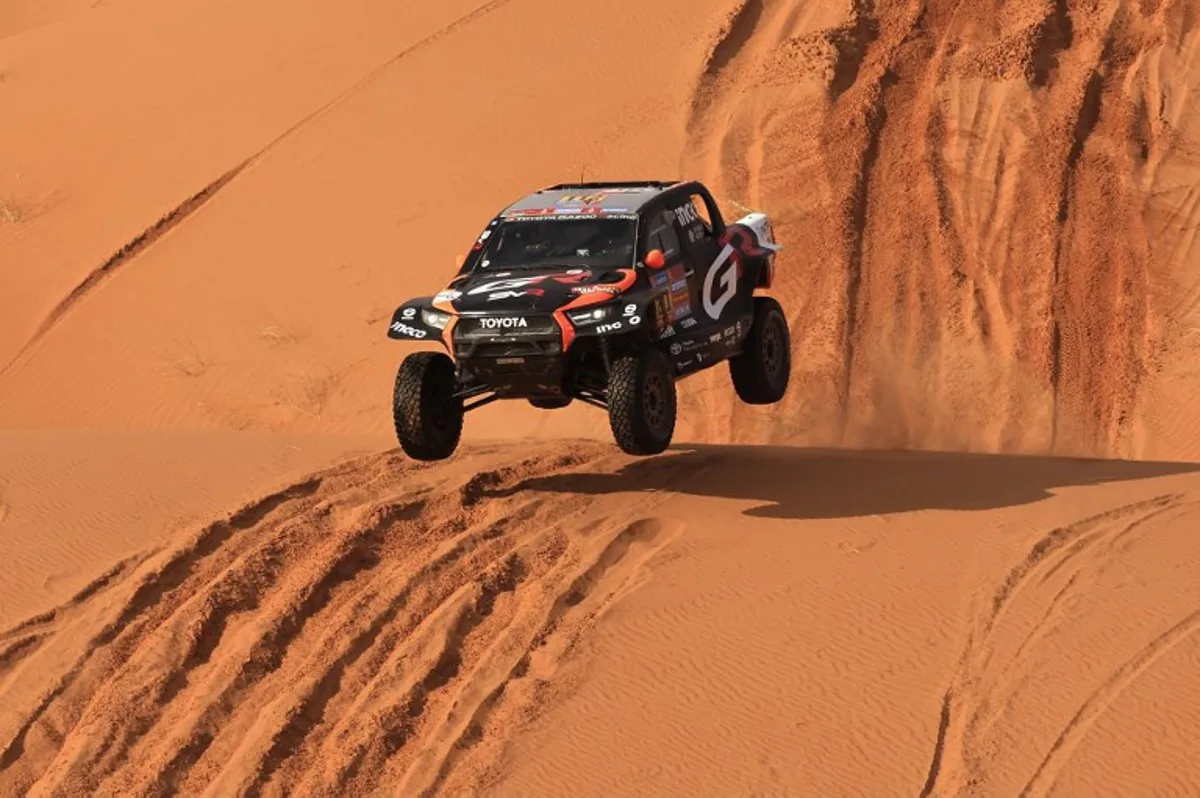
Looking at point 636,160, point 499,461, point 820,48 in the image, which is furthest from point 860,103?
point 499,461

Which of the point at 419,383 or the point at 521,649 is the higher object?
the point at 419,383

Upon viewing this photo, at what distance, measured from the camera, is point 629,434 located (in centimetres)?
1103

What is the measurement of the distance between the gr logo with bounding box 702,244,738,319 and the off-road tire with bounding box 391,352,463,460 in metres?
1.91

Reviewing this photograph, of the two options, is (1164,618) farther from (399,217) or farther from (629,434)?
(399,217)

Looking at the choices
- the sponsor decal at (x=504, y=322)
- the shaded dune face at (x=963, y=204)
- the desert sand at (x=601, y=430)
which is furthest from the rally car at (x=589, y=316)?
the shaded dune face at (x=963, y=204)

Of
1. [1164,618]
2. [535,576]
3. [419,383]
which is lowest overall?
[1164,618]

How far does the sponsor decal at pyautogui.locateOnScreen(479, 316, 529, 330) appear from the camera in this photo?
11102 millimetres

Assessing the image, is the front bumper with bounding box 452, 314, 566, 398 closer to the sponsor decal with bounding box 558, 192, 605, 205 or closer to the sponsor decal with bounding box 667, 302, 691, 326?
the sponsor decal with bounding box 667, 302, 691, 326

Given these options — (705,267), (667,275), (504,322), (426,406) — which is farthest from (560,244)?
(426,406)

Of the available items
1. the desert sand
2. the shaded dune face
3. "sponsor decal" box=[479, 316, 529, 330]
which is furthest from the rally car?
the shaded dune face

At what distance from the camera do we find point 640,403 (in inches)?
434

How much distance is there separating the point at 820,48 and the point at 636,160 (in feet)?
9.03

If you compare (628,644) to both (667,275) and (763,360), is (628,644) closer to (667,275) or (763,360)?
(667,275)

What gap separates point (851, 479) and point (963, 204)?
7.87 metres
